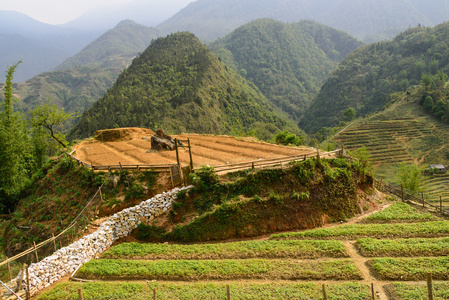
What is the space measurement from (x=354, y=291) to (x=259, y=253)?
4.58 m

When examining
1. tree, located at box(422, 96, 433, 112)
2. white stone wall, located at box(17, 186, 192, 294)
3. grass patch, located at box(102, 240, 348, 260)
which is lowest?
grass patch, located at box(102, 240, 348, 260)

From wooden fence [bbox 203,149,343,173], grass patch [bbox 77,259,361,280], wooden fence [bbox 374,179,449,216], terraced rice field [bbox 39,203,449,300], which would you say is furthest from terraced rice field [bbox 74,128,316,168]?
wooden fence [bbox 374,179,449,216]

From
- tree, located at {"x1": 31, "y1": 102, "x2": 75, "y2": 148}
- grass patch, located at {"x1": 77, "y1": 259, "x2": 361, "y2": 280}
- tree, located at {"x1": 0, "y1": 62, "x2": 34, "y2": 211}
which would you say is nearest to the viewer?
grass patch, located at {"x1": 77, "y1": 259, "x2": 361, "y2": 280}

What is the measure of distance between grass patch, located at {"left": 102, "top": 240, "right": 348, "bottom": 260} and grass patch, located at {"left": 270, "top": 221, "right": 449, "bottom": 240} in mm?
765

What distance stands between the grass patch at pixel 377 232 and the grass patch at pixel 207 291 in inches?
153

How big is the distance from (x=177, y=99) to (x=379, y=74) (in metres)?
101

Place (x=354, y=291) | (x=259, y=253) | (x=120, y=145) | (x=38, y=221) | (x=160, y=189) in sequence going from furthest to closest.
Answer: (x=120, y=145)
(x=38, y=221)
(x=160, y=189)
(x=259, y=253)
(x=354, y=291)

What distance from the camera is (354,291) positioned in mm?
11945

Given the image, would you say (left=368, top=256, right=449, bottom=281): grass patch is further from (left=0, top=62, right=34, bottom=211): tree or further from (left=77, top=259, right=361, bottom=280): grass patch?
(left=0, top=62, right=34, bottom=211): tree

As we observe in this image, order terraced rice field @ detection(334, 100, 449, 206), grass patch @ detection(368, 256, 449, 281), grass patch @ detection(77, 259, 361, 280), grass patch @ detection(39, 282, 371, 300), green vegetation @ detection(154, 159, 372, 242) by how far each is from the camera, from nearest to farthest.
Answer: grass patch @ detection(39, 282, 371, 300)
grass patch @ detection(368, 256, 449, 281)
grass patch @ detection(77, 259, 361, 280)
green vegetation @ detection(154, 159, 372, 242)
terraced rice field @ detection(334, 100, 449, 206)

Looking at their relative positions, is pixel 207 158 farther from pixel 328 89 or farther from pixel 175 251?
pixel 328 89

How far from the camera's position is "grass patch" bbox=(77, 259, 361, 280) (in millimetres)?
13180

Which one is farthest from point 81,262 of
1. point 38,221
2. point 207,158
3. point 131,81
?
point 131,81

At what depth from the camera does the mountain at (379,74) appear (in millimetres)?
121250
